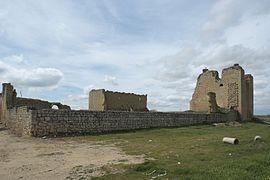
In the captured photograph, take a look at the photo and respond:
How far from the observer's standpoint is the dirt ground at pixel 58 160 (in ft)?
27.2

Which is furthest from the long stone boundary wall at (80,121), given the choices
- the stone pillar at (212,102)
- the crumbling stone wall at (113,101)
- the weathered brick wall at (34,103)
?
the crumbling stone wall at (113,101)

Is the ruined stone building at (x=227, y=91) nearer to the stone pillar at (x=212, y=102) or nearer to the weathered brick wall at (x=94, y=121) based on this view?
the stone pillar at (x=212, y=102)

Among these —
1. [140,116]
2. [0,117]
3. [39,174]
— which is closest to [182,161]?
[39,174]

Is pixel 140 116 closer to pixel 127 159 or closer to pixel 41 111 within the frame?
pixel 41 111

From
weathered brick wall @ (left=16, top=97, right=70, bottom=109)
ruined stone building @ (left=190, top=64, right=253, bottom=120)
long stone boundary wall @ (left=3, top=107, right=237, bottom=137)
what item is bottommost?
long stone boundary wall @ (left=3, top=107, right=237, bottom=137)

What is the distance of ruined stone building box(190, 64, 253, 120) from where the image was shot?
1324 inches

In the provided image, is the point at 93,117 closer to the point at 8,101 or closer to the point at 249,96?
the point at 8,101

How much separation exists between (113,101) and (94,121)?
1124cm

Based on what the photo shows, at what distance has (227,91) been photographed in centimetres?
3472

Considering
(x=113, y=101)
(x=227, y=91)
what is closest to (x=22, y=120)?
(x=113, y=101)

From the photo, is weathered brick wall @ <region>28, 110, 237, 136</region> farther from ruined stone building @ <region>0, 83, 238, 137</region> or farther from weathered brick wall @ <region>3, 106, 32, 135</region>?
weathered brick wall @ <region>3, 106, 32, 135</region>

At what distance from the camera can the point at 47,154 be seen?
38.4 feet

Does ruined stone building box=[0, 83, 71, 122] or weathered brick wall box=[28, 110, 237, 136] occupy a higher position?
ruined stone building box=[0, 83, 71, 122]

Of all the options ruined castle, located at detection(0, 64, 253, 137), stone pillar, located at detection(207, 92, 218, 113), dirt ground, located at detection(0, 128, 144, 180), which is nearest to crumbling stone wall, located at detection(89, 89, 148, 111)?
ruined castle, located at detection(0, 64, 253, 137)
